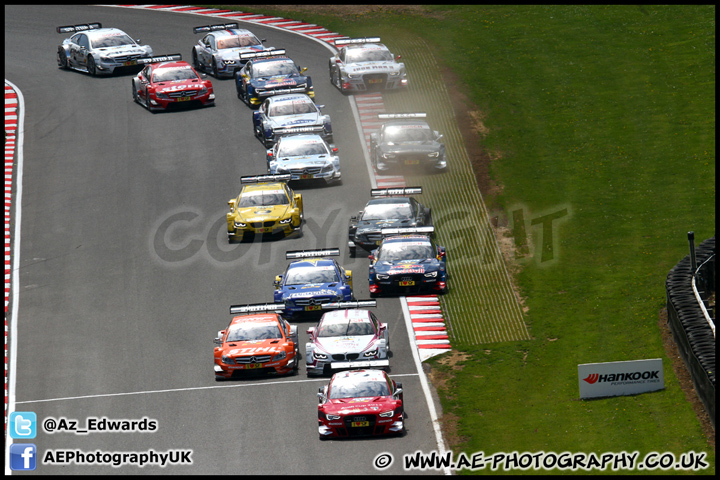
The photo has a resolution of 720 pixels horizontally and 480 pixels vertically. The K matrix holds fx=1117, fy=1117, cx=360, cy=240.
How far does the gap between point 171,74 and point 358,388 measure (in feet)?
83.8

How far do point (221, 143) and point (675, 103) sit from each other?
18.6m

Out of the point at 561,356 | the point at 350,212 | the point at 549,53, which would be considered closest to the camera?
the point at 561,356

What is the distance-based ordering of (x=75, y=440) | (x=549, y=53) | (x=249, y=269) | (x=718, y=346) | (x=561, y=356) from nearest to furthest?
(x=718, y=346) → (x=75, y=440) → (x=561, y=356) → (x=249, y=269) → (x=549, y=53)

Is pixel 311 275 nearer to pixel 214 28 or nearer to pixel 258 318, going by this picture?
pixel 258 318

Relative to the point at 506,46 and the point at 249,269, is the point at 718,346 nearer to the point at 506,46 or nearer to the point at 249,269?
the point at 249,269

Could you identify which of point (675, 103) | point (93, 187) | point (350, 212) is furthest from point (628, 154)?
point (93, 187)

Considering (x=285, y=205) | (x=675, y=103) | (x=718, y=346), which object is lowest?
(x=718, y=346)

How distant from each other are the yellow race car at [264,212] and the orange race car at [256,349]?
7.74m

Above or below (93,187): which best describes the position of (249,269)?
below

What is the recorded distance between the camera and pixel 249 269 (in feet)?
111

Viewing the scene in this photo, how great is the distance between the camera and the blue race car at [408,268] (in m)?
31.1

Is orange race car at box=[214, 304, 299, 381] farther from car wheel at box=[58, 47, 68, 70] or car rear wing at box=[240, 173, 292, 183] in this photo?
car wheel at box=[58, 47, 68, 70]

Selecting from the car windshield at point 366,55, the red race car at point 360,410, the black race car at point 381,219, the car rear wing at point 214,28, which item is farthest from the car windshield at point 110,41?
the red race car at point 360,410

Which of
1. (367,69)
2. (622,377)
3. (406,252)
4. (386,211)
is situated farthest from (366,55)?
(622,377)
